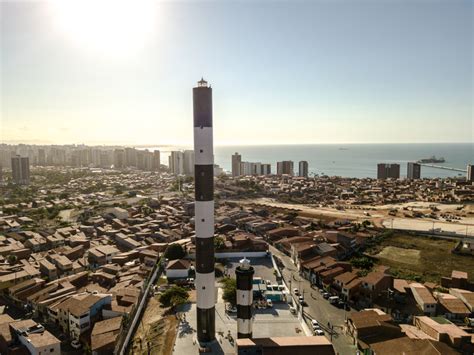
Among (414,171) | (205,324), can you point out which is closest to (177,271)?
(205,324)

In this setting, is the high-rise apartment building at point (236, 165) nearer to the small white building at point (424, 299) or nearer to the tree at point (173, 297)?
the small white building at point (424, 299)

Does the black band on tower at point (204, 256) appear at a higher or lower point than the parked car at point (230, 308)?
higher

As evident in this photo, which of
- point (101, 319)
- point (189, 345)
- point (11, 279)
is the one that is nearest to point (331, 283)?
point (189, 345)

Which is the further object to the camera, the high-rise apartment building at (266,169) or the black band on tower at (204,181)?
the high-rise apartment building at (266,169)

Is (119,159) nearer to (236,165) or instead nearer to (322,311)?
(236,165)

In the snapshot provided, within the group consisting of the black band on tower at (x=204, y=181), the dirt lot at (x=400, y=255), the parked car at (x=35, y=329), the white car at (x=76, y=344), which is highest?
the black band on tower at (x=204, y=181)

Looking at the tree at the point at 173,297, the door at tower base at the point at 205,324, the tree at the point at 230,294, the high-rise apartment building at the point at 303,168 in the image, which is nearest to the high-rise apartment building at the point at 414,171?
the high-rise apartment building at the point at 303,168
